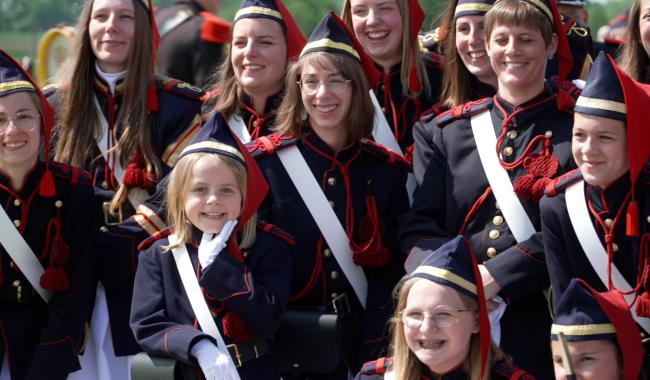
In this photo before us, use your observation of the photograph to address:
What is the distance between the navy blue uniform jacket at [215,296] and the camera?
5.55 metres

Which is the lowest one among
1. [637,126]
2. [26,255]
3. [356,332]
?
[356,332]

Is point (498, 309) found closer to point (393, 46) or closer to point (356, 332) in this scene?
point (356, 332)

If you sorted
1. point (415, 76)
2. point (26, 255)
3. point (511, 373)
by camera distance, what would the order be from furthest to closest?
point (415, 76), point (26, 255), point (511, 373)

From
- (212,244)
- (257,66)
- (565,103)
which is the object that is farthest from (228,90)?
(565,103)

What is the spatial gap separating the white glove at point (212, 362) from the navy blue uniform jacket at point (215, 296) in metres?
0.04

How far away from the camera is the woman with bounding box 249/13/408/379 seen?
6.20 m

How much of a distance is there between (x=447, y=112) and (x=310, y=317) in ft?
3.62

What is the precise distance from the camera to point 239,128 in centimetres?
679

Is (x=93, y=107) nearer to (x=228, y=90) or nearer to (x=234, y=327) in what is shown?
(x=228, y=90)

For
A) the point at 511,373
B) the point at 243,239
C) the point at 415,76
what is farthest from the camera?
the point at 415,76

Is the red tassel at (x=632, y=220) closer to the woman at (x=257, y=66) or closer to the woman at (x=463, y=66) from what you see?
the woman at (x=463, y=66)

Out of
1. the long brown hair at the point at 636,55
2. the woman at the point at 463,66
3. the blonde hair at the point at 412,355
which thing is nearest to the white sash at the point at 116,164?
the woman at the point at 463,66

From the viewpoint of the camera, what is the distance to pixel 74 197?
6301 mm

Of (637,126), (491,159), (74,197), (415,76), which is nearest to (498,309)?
(491,159)
